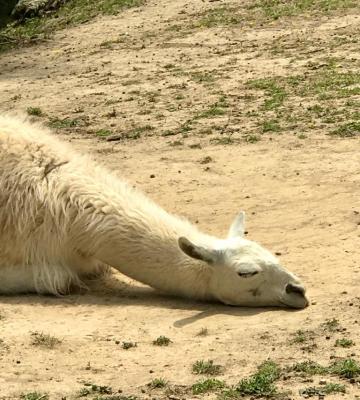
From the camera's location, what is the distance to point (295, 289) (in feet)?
23.0

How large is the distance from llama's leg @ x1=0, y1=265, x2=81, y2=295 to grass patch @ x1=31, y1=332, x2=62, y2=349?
1115mm

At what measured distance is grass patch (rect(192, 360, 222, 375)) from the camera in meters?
5.82

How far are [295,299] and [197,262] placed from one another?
30.7 inches

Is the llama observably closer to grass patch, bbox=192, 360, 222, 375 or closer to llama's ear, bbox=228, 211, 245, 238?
llama's ear, bbox=228, 211, 245, 238

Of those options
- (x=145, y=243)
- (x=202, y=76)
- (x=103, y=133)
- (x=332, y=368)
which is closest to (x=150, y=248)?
(x=145, y=243)

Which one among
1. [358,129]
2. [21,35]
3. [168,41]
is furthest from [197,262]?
[21,35]

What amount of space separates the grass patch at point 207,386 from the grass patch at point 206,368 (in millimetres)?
190

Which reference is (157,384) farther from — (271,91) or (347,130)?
(271,91)

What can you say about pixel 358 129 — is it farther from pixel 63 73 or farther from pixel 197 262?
pixel 63 73

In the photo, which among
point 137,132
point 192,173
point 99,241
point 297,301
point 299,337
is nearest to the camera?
point 299,337

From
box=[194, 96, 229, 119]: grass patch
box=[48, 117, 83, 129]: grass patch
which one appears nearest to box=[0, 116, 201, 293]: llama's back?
box=[194, 96, 229, 119]: grass patch

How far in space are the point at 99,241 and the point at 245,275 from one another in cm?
114

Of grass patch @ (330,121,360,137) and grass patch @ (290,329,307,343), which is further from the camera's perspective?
grass patch @ (330,121,360,137)

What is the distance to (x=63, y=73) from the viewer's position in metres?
15.2
